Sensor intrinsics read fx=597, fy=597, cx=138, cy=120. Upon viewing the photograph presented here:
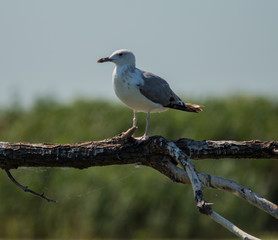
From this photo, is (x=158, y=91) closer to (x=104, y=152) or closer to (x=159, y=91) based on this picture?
(x=159, y=91)

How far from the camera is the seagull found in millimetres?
4957

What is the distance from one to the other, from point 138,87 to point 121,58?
0.36 m

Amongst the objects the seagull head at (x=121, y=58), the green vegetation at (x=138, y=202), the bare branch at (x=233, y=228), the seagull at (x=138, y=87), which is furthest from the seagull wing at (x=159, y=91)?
the green vegetation at (x=138, y=202)

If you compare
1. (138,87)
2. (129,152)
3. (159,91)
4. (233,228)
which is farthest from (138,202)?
(233,228)

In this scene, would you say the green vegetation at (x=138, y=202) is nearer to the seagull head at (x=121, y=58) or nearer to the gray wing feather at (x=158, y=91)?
the gray wing feather at (x=158, y=91)

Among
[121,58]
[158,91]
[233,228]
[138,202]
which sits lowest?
[138,202]

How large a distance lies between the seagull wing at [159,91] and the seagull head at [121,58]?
167 mm

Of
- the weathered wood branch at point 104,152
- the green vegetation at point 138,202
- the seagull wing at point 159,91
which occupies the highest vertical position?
the seagull wing at point 159,91

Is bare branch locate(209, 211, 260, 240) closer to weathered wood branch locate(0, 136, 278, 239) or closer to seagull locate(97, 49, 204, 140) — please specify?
weathered wood branch locate(0, 136, 278, 239)

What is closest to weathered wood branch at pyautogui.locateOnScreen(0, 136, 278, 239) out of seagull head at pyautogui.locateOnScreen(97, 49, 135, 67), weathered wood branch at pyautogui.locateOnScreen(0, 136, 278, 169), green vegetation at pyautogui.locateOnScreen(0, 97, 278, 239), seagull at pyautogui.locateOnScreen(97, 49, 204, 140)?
weathered wood branch at pyautogui.locateOnScreen(0, 136, 278, 169)

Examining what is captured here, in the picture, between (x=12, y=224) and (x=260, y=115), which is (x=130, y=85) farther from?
(x=260, y=115)

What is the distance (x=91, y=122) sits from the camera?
478 inches

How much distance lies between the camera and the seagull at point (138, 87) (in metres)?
4.96

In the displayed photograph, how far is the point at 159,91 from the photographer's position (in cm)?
514
